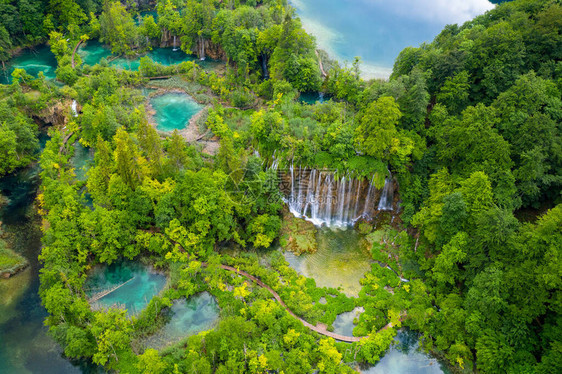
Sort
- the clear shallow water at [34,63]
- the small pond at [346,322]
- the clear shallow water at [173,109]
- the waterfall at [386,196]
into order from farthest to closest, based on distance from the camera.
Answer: the clear shallow water at [34,63] < the clear shallow water at [173,109] < the waterfall at [386,196] < the small pond at [346,322]

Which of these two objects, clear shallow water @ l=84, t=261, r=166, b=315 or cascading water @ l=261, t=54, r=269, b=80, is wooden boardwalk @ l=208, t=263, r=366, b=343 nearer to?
clear shallow water @ l=84, t=261, r=166, b=315

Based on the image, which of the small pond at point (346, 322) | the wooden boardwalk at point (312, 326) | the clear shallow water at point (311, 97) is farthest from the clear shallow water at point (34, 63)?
the small pond at point (346, 322)

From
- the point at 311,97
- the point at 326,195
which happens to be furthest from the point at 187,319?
the point at 311,97

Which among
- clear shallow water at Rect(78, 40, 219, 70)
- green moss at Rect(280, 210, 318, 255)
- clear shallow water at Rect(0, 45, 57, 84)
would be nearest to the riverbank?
green moss at Rect(280, 210, 318, 255)

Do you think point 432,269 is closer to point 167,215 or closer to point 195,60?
point 167,215

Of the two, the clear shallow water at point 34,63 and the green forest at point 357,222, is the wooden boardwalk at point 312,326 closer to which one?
A: the green forest at point 357,222

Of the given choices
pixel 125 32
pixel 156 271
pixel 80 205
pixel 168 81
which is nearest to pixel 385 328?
pixel 156 271
